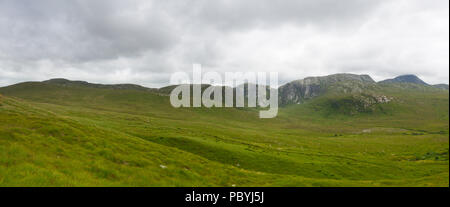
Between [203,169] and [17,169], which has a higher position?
[17,169]

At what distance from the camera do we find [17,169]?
13.7 metres

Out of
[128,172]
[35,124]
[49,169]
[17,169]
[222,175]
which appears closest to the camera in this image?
[17,169]

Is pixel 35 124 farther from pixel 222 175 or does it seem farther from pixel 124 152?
pixel 222 175

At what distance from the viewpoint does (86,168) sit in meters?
17.2

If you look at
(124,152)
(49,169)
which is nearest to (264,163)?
(124,152)
